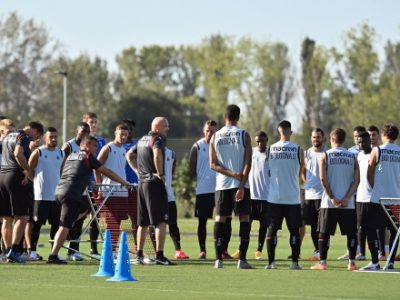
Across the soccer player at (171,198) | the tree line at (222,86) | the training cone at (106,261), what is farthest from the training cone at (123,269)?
the tree line at (222,86)

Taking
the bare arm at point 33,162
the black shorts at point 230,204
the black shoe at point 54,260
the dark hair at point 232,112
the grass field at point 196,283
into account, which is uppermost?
the dark hair at point 232,112


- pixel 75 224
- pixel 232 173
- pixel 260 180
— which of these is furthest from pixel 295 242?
pixel 75 224

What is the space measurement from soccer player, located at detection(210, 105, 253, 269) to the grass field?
25.5 inches

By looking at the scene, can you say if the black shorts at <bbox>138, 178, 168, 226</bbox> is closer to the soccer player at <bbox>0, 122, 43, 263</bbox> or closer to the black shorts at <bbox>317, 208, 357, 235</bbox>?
the soccer player at <bbox>0, 122, 43, 263</bbox>

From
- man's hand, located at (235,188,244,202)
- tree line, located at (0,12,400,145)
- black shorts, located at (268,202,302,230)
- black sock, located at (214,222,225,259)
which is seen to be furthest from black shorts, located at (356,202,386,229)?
tree line, located at (0,12,400,145)

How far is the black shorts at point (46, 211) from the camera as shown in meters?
20.3

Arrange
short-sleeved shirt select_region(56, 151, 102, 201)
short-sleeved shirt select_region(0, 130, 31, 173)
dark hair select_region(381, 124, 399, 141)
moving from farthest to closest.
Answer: short-sleeved shirt select_region(0, 130, 31, 173) < short-sleeved shirt select_region(56, 151, 102, 201) < dark hair select_region(381, 124, 399, 141)

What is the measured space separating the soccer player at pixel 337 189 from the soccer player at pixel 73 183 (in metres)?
3.14

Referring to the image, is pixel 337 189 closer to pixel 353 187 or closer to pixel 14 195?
pixel 353 187

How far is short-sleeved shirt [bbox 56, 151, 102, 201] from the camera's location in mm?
18828

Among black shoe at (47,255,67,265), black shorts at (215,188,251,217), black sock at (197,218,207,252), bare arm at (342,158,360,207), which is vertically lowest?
black shoe at (47,255,67,265)

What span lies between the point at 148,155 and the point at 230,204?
5.13ft

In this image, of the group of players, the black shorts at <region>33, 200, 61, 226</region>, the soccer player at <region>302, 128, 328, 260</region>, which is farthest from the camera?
the soccer player at <region>302, 128, 328, 260</region>

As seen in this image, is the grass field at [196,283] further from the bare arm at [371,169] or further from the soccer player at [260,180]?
the soccer player at [260,180]
